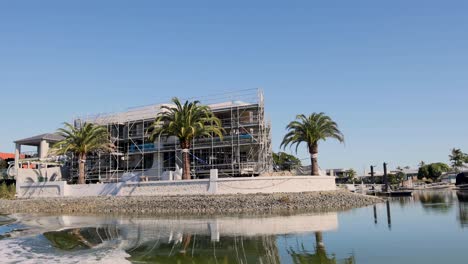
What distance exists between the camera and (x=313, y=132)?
38.8 metres

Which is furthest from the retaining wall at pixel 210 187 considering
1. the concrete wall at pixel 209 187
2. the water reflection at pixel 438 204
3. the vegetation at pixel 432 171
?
the vegetation at pixel 432 171

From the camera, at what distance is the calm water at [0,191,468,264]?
46.9 feet

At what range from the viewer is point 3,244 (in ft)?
59.8

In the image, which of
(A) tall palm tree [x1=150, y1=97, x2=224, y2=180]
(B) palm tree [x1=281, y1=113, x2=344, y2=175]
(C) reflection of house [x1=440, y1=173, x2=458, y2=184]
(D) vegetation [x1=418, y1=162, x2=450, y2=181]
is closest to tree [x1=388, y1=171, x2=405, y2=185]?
(D) vegetation [x1=418, y1=162, x2=450, y2=181]

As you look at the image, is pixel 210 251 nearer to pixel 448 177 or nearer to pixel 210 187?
pixel 210 187

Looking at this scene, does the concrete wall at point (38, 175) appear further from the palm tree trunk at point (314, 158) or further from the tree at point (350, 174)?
the tree at point (350, 174)

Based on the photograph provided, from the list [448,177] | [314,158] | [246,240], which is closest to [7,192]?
[314,158]

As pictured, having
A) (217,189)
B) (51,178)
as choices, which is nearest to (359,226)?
(217,189)

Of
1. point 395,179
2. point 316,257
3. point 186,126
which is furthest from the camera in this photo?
point 395,179

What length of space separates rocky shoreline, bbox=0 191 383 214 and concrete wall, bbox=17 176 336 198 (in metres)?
0.89

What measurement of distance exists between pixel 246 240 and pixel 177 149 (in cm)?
2696

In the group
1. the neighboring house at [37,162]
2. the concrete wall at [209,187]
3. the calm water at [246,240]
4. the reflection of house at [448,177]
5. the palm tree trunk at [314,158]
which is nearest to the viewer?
the calm water at [246,240]

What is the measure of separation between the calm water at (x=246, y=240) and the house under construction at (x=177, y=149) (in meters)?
14.1

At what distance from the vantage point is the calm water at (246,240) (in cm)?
1430
